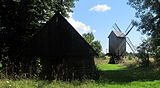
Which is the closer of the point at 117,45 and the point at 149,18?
the point at 149,18

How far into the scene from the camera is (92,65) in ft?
93.5

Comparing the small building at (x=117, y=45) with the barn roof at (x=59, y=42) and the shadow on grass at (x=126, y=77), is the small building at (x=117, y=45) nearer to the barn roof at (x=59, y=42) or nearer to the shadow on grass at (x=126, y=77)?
the shadow on grass at (x=126, y=77)

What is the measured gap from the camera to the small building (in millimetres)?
77875

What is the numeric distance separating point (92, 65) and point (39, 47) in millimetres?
4595

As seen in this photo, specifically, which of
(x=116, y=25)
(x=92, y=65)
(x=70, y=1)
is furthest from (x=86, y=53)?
(x=116, y=25)

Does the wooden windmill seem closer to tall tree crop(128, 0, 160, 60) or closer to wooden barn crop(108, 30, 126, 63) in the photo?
wooden barn crop(108, 30, 126, 63)

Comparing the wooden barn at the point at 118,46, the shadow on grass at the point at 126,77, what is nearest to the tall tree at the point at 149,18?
the shadow on grass at the point at 126,77

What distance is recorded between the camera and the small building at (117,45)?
255 ft

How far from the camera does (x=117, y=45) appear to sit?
7931 cm

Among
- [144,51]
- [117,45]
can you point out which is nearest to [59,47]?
[144,51]

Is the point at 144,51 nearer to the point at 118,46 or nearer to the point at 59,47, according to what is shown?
the point at 59,47

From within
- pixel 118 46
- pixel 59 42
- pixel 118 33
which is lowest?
pixel 59 42

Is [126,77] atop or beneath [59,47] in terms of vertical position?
beneath

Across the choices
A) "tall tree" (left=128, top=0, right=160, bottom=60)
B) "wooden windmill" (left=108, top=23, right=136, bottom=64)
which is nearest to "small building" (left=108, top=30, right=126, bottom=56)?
"wooden windmill" (left=108, top=23, right=136, bottom=64)
